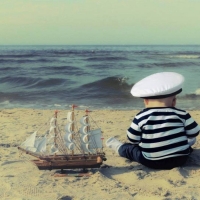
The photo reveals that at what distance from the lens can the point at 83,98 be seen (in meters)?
11.3

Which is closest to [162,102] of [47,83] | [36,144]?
[36,144]

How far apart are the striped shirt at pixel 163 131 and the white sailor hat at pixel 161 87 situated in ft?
0.63

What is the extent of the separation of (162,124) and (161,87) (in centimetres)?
41

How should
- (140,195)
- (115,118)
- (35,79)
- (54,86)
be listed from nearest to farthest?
Answer: (140,195)
(115,118)
(54,86)
(35,79)

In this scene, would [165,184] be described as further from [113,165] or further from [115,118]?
[115,118]

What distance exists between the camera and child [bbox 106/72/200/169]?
3.79 meters

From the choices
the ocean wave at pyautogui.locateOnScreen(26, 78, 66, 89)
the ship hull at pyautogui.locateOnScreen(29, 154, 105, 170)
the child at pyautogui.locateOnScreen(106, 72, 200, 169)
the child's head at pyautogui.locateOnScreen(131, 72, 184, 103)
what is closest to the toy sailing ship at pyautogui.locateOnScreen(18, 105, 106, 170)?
the ship hull at pyautogui.locateOnScreen(29, 154, 105, 170)

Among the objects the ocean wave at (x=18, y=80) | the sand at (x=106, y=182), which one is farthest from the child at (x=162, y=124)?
the ocean wave at (x=18, y=80)

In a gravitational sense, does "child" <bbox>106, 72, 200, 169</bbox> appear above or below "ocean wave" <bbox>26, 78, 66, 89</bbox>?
above

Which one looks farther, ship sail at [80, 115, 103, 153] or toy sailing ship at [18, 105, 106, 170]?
ship sail at [80, 115, 103, 153]

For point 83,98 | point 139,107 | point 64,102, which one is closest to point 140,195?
point 139,107

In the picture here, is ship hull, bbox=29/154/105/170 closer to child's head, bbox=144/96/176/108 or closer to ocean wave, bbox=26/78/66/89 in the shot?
child's head, bbox=144/96/176/108

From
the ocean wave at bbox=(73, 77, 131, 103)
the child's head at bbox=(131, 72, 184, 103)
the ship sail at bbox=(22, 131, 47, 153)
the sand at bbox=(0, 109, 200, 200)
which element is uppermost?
the child's head at bbox=(131, 72, 184, 103)

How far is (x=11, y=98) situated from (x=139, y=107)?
166 inches
